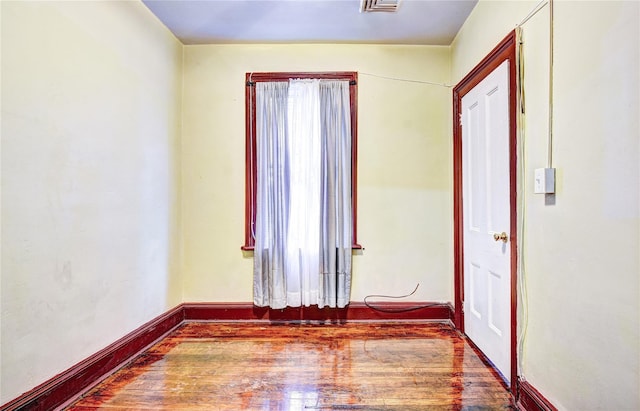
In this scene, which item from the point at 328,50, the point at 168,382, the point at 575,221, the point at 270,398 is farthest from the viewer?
the point at 328,50

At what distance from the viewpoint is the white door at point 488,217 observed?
73.7 inches

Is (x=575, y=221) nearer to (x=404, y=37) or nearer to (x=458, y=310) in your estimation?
(x=458, y=310)

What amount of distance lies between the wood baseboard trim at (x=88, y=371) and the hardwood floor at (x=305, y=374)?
6 centimetres

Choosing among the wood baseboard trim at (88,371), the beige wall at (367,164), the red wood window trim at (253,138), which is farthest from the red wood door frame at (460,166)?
the wood baseboard trim at (88,371)

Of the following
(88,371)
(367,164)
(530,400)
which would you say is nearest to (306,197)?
(367,164)

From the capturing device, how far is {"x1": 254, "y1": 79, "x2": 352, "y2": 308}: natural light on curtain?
2711mm

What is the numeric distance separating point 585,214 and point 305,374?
1.70 metres

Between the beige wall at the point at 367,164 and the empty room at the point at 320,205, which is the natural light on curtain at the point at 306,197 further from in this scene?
the beige wall at the point at 367,164

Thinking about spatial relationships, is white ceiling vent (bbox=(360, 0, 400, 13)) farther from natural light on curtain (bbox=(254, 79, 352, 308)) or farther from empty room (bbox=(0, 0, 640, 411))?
natural light on curtain (bbox=(254, 79, 352, 308))

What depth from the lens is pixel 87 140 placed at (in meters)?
1.78

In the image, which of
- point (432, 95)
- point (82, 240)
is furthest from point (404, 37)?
point (82, 240)

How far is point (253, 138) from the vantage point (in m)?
2.81

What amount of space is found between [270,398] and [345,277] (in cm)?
122

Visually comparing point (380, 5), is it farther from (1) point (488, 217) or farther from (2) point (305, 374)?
(2) point (305, 374)
